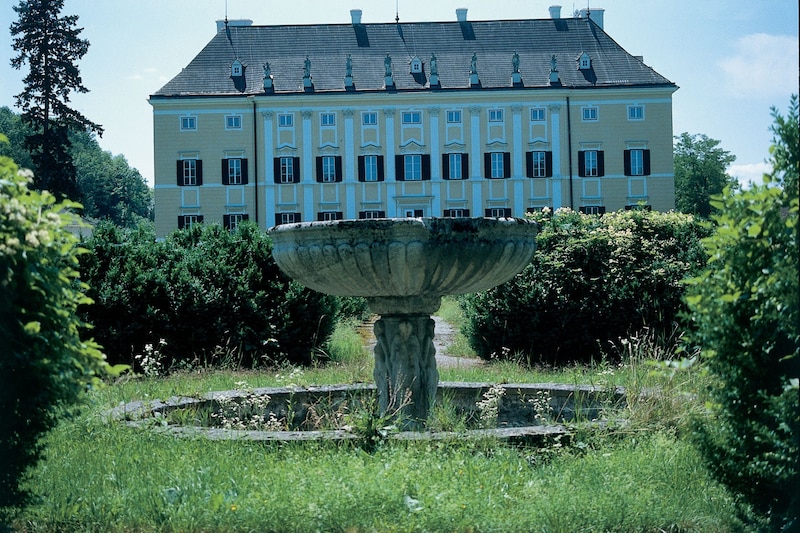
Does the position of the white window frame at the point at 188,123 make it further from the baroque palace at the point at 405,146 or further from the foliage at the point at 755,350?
the foliage at the point at 755,350

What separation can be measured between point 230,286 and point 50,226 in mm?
7500

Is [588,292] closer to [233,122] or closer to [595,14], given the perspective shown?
[233,122]

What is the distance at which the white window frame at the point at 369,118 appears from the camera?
44.0 metres

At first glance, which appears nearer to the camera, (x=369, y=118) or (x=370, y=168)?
(x=370, y=168)

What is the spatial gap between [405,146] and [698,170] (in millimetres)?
25138

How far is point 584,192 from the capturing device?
43719 millimetres

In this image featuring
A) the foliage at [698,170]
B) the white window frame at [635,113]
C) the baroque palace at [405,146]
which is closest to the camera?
the baroque palace at [405,146]

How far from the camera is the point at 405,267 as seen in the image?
535cm

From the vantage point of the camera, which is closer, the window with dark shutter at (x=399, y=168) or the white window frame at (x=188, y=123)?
the window with dark shutter at (x=399, y=168)

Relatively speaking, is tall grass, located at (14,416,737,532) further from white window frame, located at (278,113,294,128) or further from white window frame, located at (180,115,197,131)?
white window frame, located at (180,115,197,131)

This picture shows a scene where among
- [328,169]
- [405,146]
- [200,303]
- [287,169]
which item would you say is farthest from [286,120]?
[200,303]

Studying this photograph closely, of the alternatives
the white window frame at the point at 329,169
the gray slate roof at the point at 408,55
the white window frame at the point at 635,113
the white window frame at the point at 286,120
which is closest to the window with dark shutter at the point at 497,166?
the gray slate roof at the point at 408,55

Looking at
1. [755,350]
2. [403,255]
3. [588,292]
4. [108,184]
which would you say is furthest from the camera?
[108,184]

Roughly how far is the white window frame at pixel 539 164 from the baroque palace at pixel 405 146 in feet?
0.20
